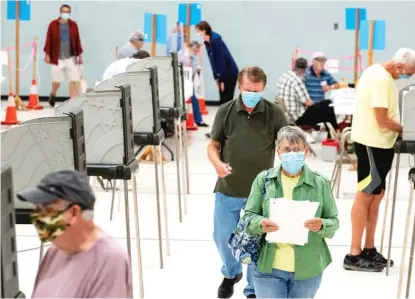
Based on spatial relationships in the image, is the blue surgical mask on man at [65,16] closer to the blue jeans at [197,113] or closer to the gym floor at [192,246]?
the blue jeans at [197,113]

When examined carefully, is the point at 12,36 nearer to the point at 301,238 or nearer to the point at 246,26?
the point at 246,26

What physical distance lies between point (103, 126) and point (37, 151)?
2.98 feet

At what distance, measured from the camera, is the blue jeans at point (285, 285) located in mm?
4113

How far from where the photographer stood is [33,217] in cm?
289

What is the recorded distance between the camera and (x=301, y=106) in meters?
11.1

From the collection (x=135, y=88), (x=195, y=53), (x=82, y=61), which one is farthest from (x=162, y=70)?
(x=82, y=61)

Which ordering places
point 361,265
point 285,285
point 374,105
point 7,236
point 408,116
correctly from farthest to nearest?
point 361,265 < point 374,105 < point 408,116 < point 285,285 < point 7,236

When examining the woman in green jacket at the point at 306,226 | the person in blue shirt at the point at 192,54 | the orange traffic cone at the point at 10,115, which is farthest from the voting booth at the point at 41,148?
the orange traffic cone at the point at 10,115

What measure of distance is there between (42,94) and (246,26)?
3.94 metres

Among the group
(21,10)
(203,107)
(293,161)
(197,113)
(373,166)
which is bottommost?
(203,107)

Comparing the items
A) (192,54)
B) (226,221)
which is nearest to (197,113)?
(192,54)

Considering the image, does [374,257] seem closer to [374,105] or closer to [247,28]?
[374,105]

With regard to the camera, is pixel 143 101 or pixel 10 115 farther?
pixel 10 115

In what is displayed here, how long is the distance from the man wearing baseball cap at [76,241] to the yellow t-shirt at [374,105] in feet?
11.7
